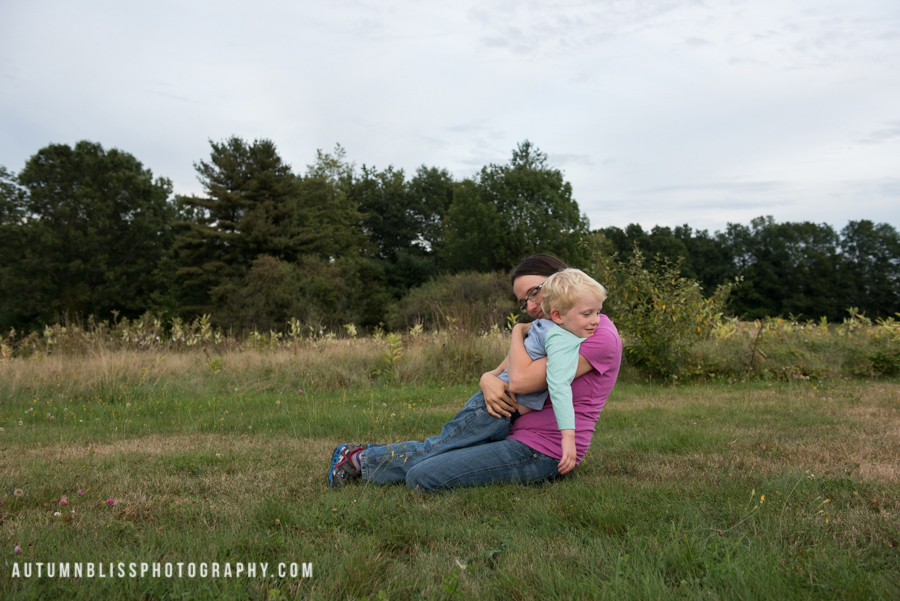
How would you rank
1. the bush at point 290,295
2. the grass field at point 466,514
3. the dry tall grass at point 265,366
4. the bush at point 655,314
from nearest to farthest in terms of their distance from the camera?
the grass field at point 466,514 < the dry tall grass at point 265,366 < the bush at point 655,314 < the bush at point 290,295

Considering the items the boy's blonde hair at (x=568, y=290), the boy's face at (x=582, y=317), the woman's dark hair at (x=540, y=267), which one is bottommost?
the boy's face at (x=582, y=317)

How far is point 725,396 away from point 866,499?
14.3 feet

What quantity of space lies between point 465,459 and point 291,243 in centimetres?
3665

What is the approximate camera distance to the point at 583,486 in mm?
3211

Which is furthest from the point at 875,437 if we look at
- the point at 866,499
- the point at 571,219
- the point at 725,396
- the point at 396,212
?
the point at 396,212

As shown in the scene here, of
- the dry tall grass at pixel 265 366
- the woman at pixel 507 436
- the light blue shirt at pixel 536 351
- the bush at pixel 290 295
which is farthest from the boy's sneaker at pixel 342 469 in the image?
Answer: the bush at pixel 290 295

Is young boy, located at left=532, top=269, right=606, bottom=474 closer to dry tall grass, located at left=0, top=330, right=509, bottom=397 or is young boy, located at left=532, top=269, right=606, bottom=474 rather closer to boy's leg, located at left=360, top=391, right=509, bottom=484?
boy's leg, located at left=360, top=391, right=509, bottom=484

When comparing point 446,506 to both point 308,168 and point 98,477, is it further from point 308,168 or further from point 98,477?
point 308,168

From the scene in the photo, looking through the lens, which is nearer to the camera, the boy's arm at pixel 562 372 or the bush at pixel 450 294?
the boy's arm at pixel 562 372

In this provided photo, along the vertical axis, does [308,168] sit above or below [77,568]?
above

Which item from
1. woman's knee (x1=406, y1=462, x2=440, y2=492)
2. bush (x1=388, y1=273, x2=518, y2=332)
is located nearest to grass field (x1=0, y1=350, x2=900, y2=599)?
woman's knee (x1=406, y1=462, x2=440, y2=492)

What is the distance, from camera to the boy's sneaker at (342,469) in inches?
136

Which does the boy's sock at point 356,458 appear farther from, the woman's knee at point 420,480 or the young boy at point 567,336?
the young boy at point 567,336

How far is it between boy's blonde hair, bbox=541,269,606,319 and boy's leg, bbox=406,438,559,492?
0.86m
